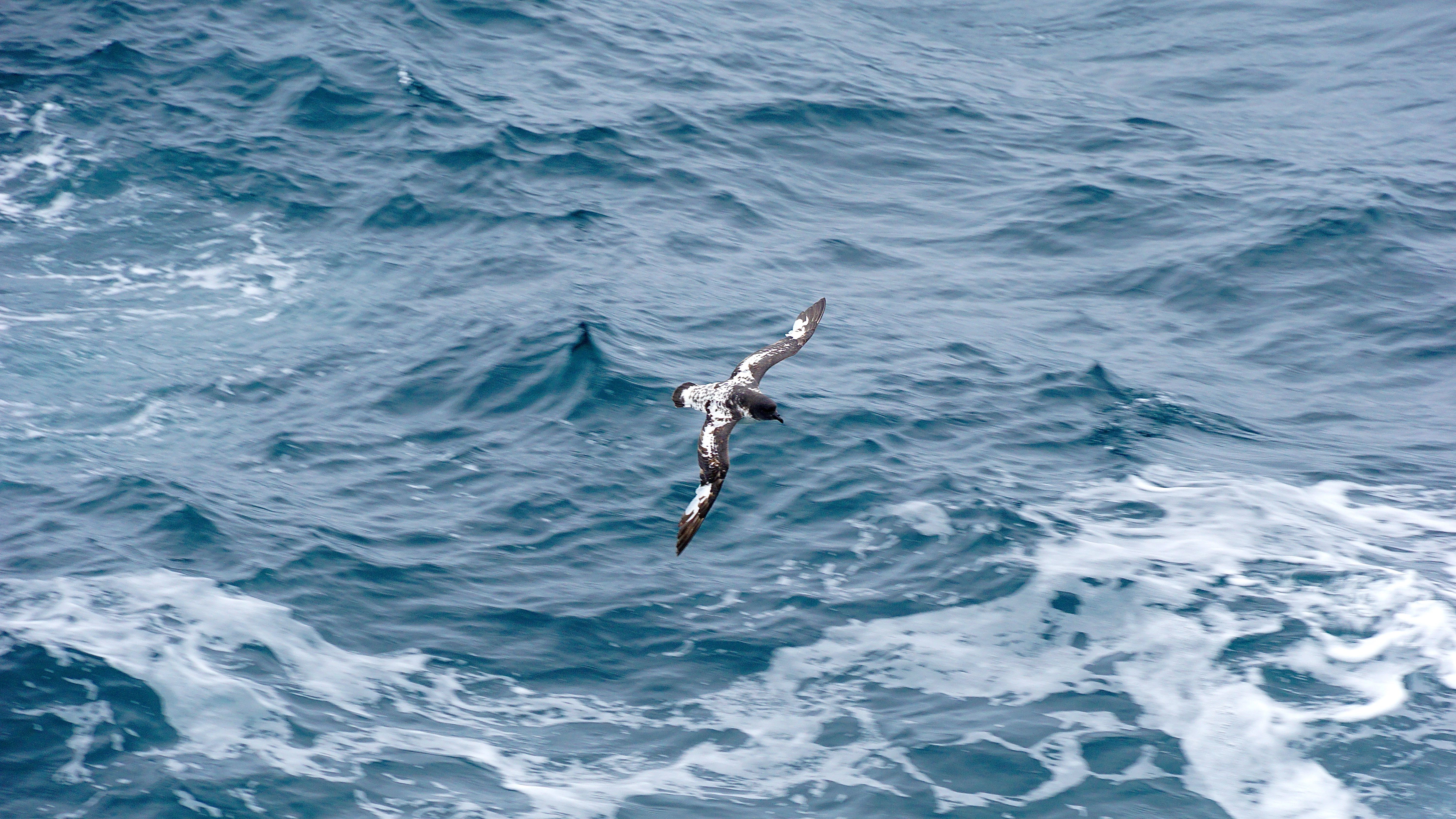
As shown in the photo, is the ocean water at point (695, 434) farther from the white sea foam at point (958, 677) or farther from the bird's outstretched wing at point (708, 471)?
the bird's outstretched wing at point (708, 471)

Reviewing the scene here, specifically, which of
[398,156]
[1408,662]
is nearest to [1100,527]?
[1408,662]

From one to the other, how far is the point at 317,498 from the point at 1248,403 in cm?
1272

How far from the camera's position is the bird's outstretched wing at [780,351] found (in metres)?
15.8

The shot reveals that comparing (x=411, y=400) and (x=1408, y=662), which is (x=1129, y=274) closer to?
(x=1408, y=662)

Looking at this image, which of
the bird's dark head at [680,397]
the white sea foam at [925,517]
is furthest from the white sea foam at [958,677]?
the bird's dark head at [680,397]

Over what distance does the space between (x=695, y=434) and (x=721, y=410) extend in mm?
3323

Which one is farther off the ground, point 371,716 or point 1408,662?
point 1408,662

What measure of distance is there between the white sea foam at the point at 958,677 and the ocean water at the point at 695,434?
55 mm

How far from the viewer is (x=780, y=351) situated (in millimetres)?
16422

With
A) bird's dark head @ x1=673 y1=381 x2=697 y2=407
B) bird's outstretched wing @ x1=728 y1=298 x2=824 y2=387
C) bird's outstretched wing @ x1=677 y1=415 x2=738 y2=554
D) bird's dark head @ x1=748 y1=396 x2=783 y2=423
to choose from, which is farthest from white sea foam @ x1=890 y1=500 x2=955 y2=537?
bird's dark head @ x1=673 y1=381 x2=697 y2=407

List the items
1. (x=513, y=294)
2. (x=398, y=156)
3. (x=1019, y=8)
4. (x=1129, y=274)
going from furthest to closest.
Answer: (x=1019, y=8) → (x=398, y=156) → (x=1129, y=274) → (x=513, y=294)

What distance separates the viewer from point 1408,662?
1445cm

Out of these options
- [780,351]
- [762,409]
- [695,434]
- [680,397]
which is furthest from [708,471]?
[695,434]

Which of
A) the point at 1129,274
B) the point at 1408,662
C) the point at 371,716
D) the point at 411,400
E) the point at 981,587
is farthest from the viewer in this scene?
the point at 1129,274
